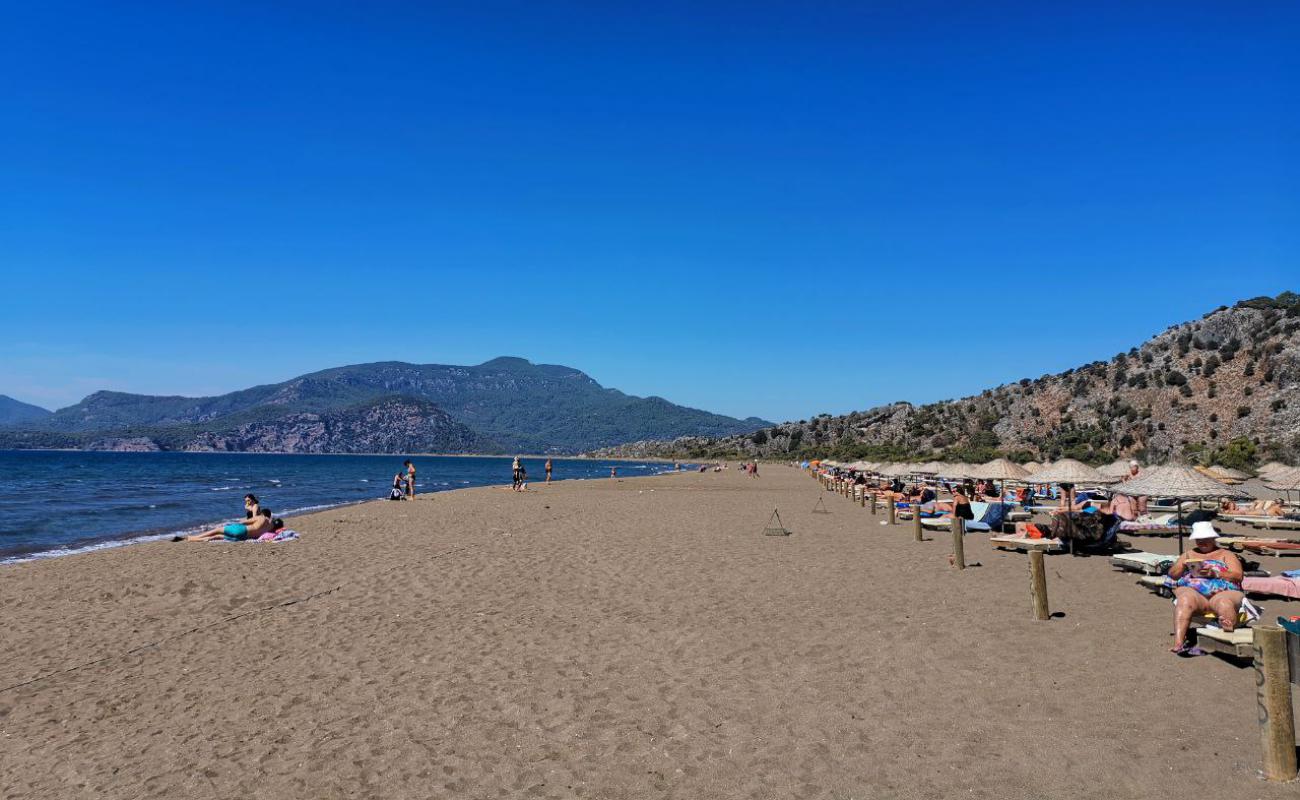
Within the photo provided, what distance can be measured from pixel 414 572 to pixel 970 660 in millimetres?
8603

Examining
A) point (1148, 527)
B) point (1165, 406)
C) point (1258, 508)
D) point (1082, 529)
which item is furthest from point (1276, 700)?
point (1165, 406)

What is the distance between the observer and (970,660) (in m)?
7.31

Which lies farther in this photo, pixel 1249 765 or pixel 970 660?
pixel 970 660

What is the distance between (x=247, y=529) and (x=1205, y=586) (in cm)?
1664

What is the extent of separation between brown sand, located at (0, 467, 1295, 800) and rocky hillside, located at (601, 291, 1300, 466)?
32935mm

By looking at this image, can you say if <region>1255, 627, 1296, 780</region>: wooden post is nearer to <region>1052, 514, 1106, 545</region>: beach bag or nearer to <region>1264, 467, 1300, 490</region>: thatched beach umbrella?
<region>1052, 514, 1106, 545</region>: beach bag

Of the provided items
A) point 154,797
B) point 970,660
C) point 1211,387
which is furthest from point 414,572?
point 1211,387

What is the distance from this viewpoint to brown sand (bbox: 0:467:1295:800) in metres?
4.96

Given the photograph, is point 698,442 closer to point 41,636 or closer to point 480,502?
point 480,502

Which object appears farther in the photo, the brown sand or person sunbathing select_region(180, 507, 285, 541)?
person sunbathing select_region(180, 507, 285, 541)

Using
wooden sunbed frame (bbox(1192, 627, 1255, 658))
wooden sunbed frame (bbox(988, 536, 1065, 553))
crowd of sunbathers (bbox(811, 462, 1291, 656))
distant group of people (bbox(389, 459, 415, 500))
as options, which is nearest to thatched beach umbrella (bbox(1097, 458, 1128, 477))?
crowd of sunbathers (bbox(811, 462, 1291, 656))

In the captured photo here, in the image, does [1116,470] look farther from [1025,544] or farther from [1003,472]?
[1025,544]

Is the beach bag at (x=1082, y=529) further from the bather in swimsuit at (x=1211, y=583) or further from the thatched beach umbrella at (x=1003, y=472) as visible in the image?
the thatched beach umbrella at (x=1003, y=472)

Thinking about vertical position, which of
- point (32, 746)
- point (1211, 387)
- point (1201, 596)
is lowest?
point (32, 746)
